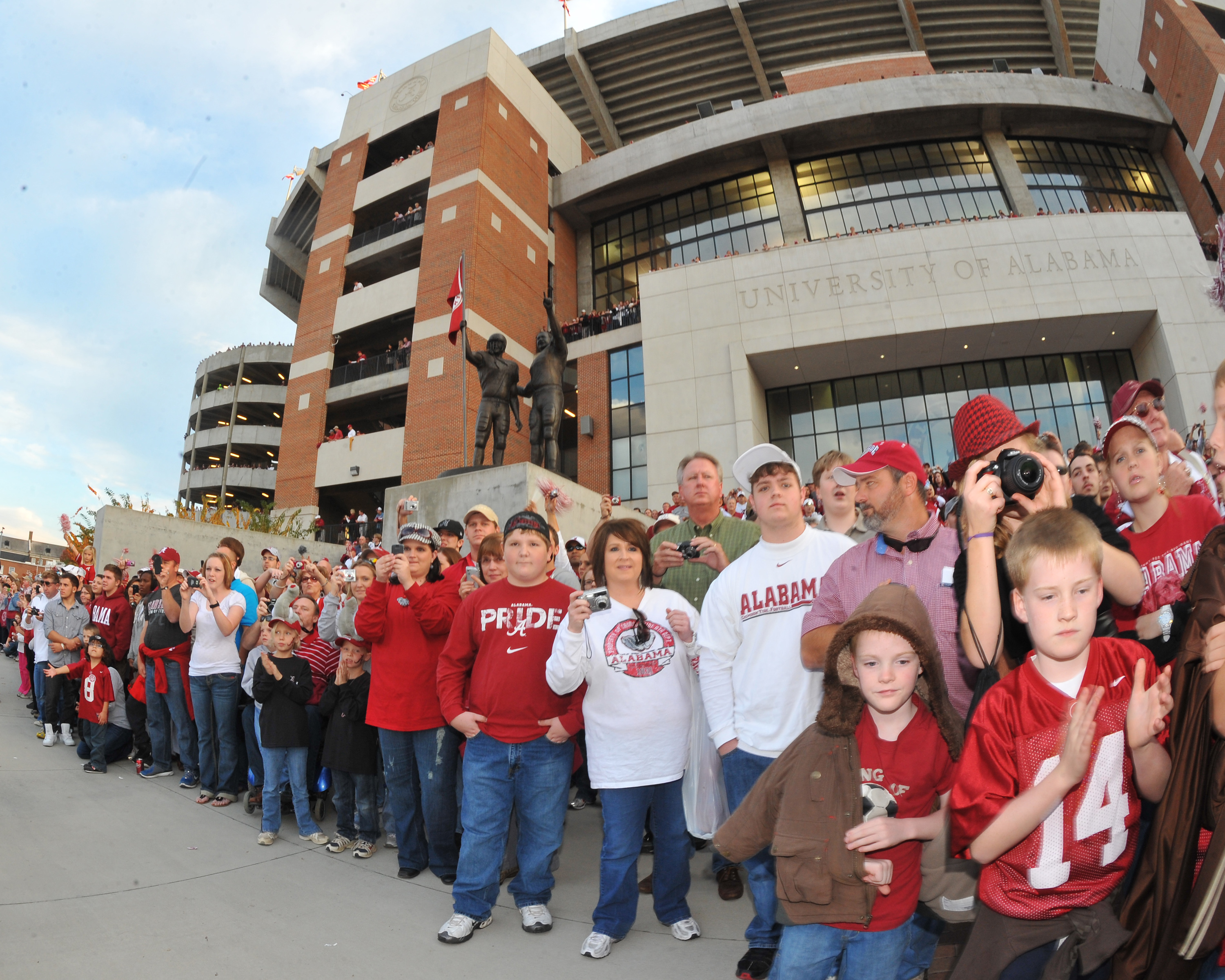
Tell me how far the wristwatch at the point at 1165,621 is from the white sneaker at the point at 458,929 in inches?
125

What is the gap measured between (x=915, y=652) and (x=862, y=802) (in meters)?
0.46

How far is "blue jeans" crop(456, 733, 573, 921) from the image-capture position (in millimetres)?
3396

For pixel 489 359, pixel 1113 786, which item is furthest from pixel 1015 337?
pixel 1113 786

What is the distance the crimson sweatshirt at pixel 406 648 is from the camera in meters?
4.18

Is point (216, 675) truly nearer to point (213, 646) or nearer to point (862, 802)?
point (213, 646)

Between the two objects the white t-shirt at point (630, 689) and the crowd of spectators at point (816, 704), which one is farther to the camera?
the white t-shirt at point (630, 689)

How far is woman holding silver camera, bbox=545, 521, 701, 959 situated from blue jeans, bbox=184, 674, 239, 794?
394 cm

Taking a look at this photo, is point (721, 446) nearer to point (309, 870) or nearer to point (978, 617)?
point (309, 870)

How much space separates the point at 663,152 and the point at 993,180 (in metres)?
11.6

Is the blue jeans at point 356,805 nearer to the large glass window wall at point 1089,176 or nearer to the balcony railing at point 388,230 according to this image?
the balcony railing at point 388,230

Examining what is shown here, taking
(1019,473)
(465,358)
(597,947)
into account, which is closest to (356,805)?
(597,947)

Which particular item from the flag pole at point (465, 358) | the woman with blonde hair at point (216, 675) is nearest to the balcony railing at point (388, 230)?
the flag pole at point (465, 358)

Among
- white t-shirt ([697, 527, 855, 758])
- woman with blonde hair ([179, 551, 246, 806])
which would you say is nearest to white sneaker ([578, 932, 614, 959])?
white t-shirt ([697, 527, 855, 758])

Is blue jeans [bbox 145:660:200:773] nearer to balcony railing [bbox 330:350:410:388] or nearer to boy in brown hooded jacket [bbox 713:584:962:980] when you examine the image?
boy in brown hooded jacket [bbox 713:584:962:980]
